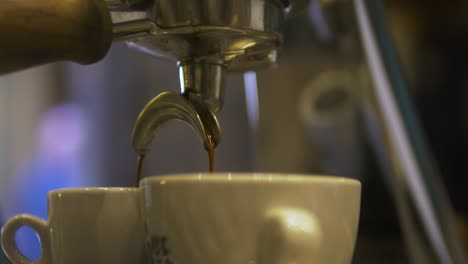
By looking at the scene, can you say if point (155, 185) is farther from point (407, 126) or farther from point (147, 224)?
point (407, 126)

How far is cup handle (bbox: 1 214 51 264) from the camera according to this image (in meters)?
0.27

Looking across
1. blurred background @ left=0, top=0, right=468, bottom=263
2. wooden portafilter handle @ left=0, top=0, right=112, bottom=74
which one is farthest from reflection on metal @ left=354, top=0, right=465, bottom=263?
wooden portafilter handle @ left=0, top=0, right=112, bottom=74

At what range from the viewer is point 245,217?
19 centimetres

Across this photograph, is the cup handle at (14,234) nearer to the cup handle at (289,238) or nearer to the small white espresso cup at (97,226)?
the small white espresso cup at (97,226)

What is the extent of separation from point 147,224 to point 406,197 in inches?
11.5

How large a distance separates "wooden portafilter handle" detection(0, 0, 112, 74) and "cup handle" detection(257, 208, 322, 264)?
0.31ft

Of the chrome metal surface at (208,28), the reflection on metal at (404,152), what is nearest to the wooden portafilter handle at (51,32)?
the chrome metal surface at (208,28)

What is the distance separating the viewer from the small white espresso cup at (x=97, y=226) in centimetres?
25

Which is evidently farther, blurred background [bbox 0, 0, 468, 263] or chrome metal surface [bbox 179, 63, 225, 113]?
blurred background [bbox 0, 0, 468, 263]

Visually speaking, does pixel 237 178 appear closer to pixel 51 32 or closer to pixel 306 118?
pixel 51 32

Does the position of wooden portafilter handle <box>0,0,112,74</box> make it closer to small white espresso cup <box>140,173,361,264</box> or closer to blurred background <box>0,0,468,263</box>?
small white espresso cup <box>140,173,361,264</box>

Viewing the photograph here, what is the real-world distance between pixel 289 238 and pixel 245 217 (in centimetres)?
2

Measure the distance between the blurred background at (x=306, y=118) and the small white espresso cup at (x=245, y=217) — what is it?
44 cm

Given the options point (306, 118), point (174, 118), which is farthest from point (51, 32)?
point (306, 118)
